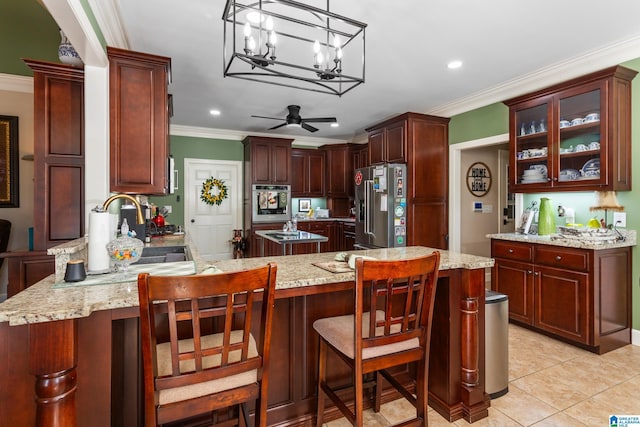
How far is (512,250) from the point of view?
10.8 ft

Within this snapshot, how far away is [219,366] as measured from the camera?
44.9 inches

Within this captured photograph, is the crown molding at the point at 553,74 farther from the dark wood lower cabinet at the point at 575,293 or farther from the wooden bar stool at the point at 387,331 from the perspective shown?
the wooden bar stool at the point at 387,331

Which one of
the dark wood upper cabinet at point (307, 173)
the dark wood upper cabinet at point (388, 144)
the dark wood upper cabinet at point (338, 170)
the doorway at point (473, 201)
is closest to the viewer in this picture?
the dark wood upper cabinet at point (388, 144)

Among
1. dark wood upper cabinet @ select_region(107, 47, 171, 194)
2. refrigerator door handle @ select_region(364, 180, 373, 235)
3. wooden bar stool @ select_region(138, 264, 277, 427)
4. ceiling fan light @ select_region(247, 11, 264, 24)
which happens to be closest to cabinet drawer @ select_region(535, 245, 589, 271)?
refrigerator door handle @ select_region(364, 180, 373, 235)

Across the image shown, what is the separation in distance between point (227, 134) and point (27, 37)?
129 inches

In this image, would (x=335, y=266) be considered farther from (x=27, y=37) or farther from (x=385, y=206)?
(x=27, y=37)

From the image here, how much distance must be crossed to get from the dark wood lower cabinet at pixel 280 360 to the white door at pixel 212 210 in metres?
4.85

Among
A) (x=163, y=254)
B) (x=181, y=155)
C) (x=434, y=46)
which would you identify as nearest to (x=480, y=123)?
(x=434, y=46)

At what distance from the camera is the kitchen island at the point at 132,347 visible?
1.03m

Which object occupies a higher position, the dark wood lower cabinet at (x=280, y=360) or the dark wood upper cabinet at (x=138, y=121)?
the dark wood upper cabinet at (x=138, y=121)

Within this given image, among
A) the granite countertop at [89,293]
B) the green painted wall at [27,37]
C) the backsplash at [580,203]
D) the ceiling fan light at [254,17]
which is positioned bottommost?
the granite countertop at [89,293]

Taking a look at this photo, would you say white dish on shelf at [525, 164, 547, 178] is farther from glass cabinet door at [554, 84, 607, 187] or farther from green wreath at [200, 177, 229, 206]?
green wreath at [200, 177, 229, 206]

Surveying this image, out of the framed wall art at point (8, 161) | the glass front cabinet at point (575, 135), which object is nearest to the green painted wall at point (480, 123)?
the glass front cabinet at point (575, 135)

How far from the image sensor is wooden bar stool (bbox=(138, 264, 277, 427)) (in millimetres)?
1011
